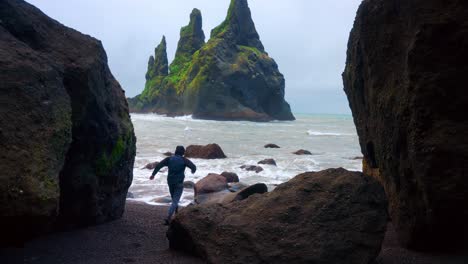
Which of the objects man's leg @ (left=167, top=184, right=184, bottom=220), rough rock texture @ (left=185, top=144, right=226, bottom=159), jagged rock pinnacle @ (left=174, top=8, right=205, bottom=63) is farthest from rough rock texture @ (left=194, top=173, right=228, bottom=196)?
jagged rock pinnacle @ (left=174, top=8, right=205, bottom=63)

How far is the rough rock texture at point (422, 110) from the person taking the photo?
4.40 meters

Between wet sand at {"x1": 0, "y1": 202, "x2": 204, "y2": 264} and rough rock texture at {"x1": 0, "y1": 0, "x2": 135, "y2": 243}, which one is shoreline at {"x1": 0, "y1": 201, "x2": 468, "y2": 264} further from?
rough rock texture at {"x1": 0, "y1": 0, "x2": 135, "y2": 243}

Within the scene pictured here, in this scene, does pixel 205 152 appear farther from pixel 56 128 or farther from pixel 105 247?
pixel 56 128

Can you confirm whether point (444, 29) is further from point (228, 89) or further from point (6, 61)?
point (228, 89)

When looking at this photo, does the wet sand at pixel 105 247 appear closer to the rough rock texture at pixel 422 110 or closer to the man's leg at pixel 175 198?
the man's leg at pixel 175 198

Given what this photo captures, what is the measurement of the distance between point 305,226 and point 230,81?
71884 millimetres

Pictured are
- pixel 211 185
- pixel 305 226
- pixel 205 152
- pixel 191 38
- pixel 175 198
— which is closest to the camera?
pixel 305 226

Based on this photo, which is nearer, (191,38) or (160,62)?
(191,38)

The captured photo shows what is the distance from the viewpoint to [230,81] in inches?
2987

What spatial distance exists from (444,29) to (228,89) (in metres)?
71.3

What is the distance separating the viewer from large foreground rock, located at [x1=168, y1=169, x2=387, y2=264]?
15.1 ft

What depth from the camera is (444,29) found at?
4.38 metres

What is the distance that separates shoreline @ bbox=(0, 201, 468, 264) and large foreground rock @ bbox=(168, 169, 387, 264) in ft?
1.51

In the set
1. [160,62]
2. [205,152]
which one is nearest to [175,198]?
[205,152]
